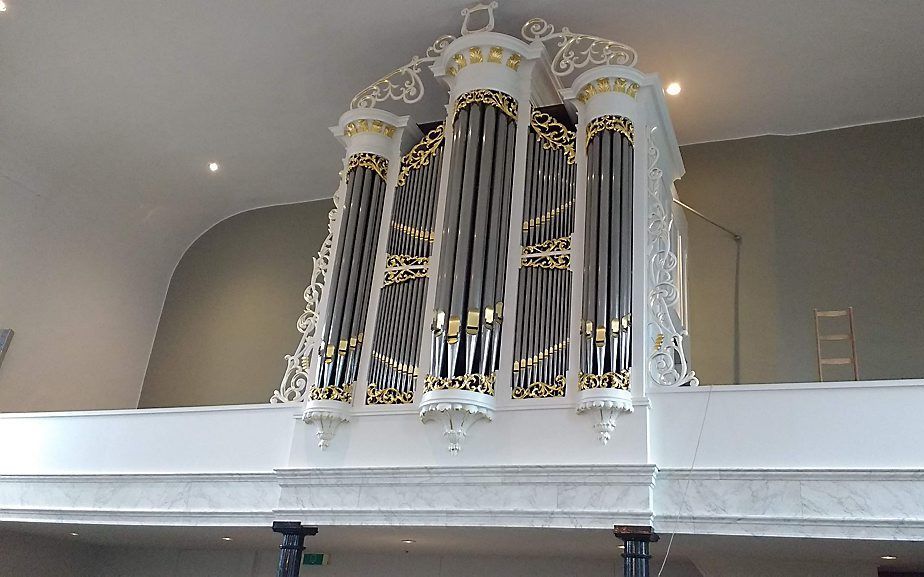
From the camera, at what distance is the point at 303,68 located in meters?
8.32

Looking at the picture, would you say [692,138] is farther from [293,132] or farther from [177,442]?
[177,442]

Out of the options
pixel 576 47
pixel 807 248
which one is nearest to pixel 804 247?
pixel 807 248

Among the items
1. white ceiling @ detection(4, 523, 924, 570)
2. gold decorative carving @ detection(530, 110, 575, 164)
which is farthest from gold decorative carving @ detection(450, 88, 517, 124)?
white ceiling @ detection(4, 523, 924, 570)

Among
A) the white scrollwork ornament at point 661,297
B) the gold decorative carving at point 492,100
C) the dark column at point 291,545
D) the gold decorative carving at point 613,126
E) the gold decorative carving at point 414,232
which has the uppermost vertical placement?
the gold decorative carving at point 492,100

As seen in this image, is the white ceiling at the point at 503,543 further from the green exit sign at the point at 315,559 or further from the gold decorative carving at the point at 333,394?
the gold decorative carving at the point at 333,394

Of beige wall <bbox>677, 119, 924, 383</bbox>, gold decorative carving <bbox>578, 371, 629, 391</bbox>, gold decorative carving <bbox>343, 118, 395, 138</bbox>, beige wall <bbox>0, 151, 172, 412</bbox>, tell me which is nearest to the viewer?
gold decorative carving <bbox>578, 371, 629, 391</bbox>

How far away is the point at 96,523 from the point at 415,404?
124 inches

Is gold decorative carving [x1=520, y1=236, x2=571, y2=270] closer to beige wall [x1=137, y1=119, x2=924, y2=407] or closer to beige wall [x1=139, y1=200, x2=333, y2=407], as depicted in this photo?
beige wall [x1=137, y1=119, x2=924, y2=407]

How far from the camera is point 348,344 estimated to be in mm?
6918

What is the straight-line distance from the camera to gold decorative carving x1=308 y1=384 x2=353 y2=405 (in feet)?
21.9

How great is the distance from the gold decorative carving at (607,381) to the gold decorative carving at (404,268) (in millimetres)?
1720

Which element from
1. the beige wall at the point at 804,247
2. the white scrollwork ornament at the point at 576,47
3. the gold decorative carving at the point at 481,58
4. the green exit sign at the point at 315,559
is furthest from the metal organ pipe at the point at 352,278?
the beige wall at the point at 804,247

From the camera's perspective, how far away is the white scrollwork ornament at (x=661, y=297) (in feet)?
19.9

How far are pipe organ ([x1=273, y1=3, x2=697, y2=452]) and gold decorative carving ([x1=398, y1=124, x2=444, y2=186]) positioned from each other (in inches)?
0.6
